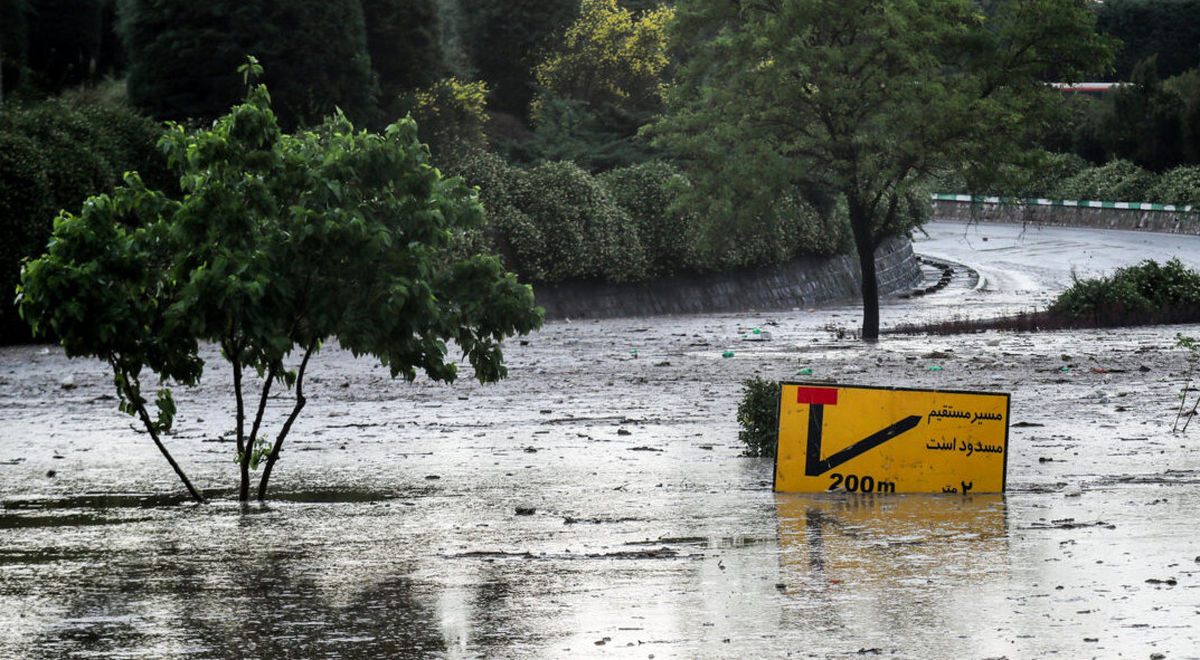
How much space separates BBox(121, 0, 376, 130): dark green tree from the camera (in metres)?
35.6

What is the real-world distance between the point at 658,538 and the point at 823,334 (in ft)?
73.3

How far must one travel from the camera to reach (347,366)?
25.0 m

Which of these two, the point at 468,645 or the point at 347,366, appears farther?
the point at 347,366

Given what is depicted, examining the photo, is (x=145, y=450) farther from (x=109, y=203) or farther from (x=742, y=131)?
(x=742, y=131)

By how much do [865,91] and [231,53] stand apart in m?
14.0

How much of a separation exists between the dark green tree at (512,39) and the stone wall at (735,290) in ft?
39.4

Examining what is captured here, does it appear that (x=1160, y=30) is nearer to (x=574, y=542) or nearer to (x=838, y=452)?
(x=838, y=452)

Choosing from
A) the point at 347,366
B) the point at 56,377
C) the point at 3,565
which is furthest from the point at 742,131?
the point at 3,565

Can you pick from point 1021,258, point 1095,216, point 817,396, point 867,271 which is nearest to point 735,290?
point 867,271

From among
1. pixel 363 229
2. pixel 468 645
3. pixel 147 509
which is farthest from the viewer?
pixel 147 509

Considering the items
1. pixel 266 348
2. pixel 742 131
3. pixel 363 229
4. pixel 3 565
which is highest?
pixel 742 131

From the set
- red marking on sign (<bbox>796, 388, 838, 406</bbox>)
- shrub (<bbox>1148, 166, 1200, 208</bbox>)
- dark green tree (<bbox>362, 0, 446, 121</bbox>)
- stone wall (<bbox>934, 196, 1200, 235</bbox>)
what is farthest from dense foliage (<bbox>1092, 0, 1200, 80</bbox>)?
red marking on sign (<bbox>796, 388, 838, 406</bbox>)

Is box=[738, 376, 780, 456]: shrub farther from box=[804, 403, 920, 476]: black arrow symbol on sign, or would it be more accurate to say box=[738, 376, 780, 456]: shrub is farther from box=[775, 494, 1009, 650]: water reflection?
box=[775, 494, 1009, 650]: water reflection

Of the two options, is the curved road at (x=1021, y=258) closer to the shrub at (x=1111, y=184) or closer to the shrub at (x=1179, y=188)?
the shrub at (x=1179, y=188)
